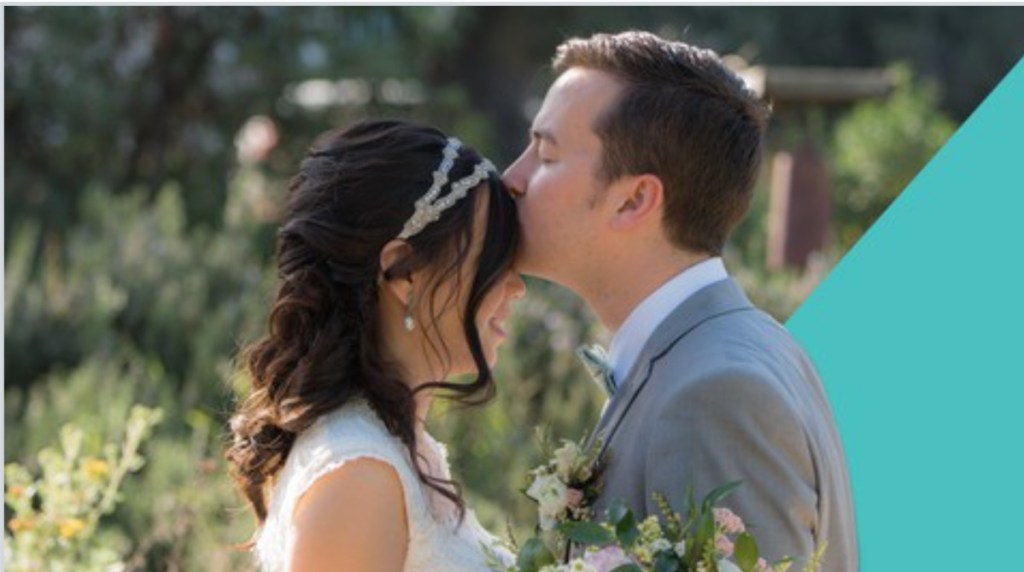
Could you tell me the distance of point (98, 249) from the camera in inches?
335

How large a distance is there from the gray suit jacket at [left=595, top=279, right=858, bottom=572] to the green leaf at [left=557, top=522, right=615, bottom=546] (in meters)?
0.18

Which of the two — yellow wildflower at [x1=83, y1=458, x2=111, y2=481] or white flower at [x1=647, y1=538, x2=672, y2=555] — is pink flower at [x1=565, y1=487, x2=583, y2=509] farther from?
yellow wildflower at [x1=83, y1=458, x2=111, y2=481]

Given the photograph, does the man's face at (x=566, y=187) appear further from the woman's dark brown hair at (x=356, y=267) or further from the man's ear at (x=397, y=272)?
the man's ear at (x=397, y=272)

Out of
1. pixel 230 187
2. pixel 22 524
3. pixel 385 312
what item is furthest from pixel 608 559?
pixel 230 187

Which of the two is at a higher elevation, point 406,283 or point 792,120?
point 406,283

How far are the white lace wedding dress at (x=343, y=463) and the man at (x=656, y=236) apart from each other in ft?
0.98

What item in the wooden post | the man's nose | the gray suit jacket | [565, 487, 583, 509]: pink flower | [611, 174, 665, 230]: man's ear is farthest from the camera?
the wooden post

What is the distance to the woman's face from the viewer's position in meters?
2.89

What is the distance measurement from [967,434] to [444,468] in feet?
3.86

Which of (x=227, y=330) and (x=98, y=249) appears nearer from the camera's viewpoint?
(x=227, y=330)

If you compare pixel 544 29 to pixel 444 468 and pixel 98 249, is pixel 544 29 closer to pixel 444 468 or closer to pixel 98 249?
pixel 98 249

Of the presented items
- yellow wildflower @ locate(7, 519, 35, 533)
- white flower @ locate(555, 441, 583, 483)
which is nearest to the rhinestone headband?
white flower @ locate(555, 441, 583, 483)

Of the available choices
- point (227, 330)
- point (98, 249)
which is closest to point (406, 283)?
point (227, 330)

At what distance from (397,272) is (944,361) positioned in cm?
139
